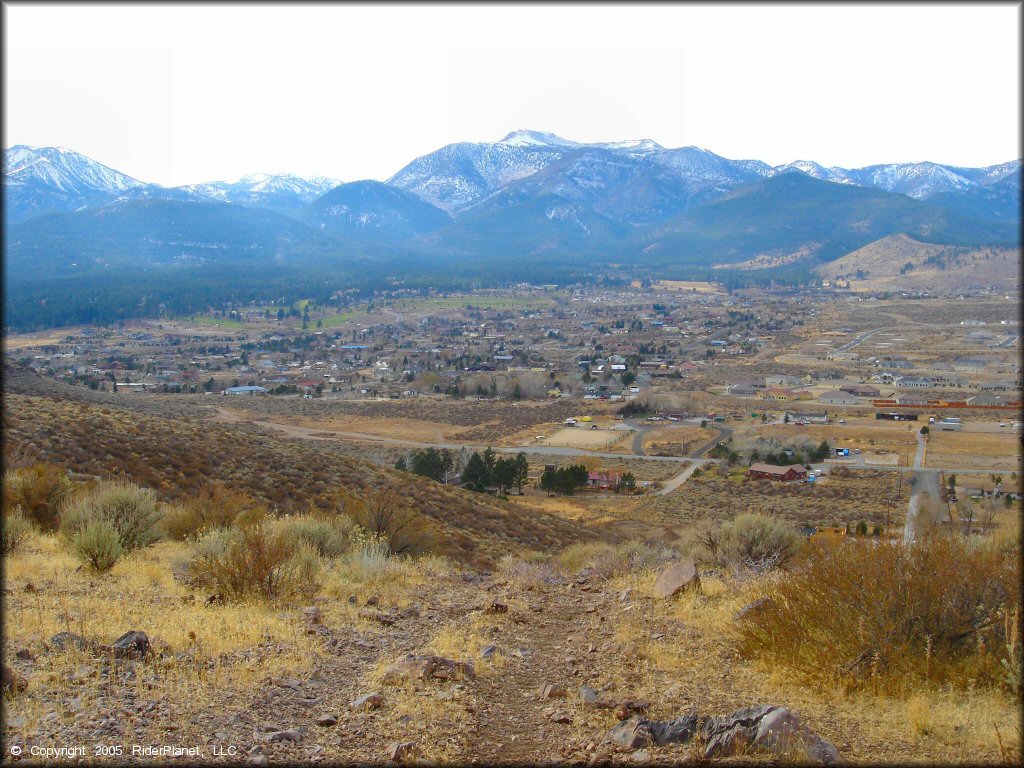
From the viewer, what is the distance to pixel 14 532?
385 inches

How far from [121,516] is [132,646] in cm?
502

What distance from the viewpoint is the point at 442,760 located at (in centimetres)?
491

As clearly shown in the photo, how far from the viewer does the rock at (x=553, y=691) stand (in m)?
6.05

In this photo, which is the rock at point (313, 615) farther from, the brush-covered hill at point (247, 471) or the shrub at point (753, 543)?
the brush-covered hill at point (247, 471)

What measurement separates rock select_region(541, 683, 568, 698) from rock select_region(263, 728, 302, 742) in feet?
6.33

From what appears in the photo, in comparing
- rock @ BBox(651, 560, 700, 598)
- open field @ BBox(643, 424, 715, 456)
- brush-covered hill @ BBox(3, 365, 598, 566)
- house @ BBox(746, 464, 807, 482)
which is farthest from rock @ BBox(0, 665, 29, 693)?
open field @ BBox(643, 424, 715, 456)

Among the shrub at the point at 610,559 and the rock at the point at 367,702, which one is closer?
the rock at the point at 367,702

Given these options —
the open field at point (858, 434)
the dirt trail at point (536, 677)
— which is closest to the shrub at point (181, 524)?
the dirt trail at point (536, 677)

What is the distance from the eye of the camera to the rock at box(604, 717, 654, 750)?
493 cm

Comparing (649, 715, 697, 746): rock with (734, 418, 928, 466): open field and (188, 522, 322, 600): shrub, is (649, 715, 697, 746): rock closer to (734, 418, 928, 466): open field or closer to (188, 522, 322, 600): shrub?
(188, 522, 322, 600): shrub

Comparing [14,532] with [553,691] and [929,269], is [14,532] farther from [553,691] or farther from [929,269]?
[929,269]

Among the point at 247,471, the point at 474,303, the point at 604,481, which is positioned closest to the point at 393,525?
the point at 247,471

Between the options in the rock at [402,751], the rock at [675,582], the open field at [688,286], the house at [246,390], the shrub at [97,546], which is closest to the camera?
the rock at [402,751]

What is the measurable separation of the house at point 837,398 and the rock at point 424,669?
61.4m
